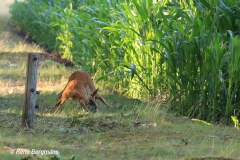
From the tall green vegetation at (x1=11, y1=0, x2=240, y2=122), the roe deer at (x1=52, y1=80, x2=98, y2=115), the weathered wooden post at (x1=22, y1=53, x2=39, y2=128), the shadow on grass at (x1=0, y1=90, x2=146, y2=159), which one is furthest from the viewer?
the roe deer at (x1=52, y1=80, x2=98, y2=115)

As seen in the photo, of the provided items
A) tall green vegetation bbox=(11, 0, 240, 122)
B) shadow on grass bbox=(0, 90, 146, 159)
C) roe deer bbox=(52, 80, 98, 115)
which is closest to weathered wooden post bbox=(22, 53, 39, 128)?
shadow on grass bbox=(0, 90, 146, 159)

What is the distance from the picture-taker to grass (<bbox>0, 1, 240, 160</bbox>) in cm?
655

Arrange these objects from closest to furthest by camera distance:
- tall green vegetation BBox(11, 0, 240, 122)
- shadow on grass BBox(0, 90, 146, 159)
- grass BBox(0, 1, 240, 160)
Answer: grass BBox(0, 1, 240, 160) < shadow on grass BBox(0, 90, 146, 159) < tall green vegetation BBox(11, 0, 240, 122)

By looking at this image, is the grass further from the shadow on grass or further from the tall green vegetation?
the tall green vegetation

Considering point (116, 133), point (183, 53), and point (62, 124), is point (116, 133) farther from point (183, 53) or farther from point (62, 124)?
point (183, 53)

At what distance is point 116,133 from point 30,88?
1197mm

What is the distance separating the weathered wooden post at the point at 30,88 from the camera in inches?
295

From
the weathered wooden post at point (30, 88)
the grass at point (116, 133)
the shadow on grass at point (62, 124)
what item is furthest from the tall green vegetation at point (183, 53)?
the weathered wooden post at point (30, 88)

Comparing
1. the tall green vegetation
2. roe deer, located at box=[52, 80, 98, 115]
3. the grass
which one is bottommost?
the grass

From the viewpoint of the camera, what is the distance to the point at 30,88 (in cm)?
759

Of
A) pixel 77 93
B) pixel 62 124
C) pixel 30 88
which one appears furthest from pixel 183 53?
pixel 30 88

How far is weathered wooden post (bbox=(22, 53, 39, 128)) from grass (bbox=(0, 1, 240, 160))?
0.14 meters

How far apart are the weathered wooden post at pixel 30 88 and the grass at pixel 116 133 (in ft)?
0.45

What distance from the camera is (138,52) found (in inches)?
403
